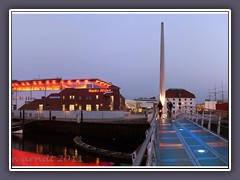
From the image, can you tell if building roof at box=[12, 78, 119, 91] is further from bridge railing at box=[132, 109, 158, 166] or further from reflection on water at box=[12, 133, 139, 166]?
bridge railing at box=[132, 109, 158, 166]

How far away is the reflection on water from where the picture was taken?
1118 centimetres

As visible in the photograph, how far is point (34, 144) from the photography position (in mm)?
14320

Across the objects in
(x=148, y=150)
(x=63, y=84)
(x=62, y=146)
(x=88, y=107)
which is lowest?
(x=62, y=146)

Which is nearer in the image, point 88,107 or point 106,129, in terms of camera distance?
point 106,129

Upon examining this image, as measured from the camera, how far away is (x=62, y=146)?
45.1 feet

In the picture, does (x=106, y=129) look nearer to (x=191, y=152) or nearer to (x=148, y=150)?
(x=191, y=152)

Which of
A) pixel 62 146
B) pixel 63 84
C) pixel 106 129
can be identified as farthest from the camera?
pixel 63 84

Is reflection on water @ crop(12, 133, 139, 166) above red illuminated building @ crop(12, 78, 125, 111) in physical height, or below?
below

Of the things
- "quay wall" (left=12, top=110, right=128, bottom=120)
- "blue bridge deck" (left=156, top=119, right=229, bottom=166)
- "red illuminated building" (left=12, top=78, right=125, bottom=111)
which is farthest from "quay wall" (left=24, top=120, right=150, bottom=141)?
"blue bridge deck" (left=156, top=119, right=229, bottom=166)

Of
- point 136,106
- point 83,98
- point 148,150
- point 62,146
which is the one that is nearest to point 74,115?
point 83,98

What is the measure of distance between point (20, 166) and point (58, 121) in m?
12.8

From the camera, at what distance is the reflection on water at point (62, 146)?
11180mm

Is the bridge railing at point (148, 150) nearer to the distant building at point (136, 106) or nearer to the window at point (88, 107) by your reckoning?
the distant building at point (136, 106)
